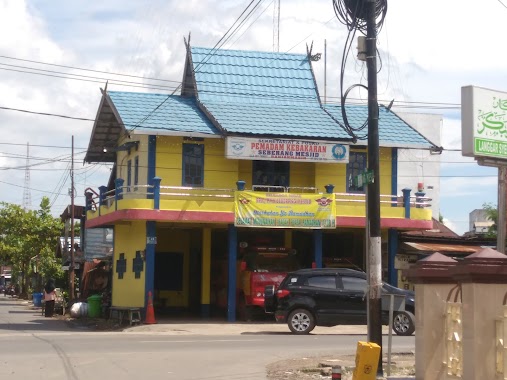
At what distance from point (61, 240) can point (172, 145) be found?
2701 centimetres

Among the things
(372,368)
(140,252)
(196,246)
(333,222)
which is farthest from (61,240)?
(372,368)

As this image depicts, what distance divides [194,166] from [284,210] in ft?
12.5

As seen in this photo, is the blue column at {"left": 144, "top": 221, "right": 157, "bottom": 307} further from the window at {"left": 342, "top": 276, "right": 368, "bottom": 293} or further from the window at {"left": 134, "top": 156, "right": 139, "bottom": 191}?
the window at {"left": 342, "top": 276, "right": 368, "bottom": 293}

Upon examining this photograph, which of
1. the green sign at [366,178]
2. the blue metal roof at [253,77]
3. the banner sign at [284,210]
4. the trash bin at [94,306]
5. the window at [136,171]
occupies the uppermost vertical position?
the blue metal roof at [253,77]

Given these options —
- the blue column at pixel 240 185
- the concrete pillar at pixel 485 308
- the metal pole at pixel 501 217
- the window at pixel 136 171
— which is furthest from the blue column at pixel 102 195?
the concrete pillar at pixel 485 308

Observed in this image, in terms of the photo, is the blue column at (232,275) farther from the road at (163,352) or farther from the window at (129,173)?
the window at (129,173)

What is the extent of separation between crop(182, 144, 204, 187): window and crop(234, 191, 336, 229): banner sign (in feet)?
8.25

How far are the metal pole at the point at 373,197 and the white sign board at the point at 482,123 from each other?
3.67 m

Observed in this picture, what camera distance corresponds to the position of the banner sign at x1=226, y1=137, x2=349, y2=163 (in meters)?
31.4

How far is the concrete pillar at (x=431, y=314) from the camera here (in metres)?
12.3

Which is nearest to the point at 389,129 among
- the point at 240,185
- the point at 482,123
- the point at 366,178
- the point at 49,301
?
the point at 240,185

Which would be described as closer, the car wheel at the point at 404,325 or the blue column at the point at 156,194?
the car wheel at the point at 404,325

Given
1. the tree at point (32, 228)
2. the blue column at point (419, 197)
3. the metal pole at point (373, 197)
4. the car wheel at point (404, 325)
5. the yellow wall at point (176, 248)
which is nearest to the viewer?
the metal pole at point (373, 197)

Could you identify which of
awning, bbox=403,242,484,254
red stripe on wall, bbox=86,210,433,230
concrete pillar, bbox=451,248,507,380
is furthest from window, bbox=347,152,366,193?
concrete pillar, bbox=451,248,507,380
